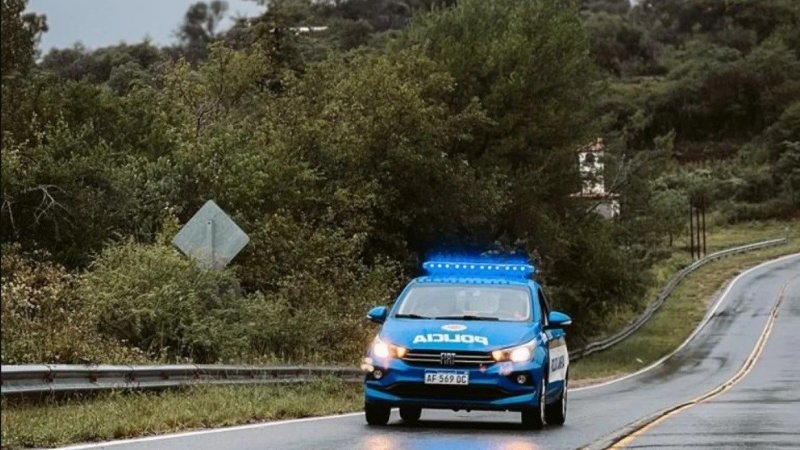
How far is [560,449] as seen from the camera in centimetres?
1277

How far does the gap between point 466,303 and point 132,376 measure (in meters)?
4.05

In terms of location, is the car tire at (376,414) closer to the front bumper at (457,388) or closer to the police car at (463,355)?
the police car at (463,355)

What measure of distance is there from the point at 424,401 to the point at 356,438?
3.77 ft

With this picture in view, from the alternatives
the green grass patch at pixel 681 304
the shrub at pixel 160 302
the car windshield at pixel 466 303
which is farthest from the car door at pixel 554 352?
the green grass patch at pixel 681 304

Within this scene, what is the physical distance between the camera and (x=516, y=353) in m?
14.6

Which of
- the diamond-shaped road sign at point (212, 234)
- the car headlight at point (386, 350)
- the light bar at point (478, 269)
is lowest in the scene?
the car headlight at point (386, 350)

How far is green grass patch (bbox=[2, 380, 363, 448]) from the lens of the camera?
1208 centimetres

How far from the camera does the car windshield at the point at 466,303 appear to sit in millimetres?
15539

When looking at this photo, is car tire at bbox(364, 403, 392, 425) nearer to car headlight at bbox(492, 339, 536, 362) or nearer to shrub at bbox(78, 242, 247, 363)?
car headlight at bbox(492, 339, 536, 362)

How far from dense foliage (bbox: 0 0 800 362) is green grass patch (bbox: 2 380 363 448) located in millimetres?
1599

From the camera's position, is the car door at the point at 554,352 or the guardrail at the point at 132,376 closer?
the guardrail at the point at 132,376

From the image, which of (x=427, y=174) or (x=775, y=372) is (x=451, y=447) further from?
(x=775, y=372)

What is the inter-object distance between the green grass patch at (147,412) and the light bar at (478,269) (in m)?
2.60

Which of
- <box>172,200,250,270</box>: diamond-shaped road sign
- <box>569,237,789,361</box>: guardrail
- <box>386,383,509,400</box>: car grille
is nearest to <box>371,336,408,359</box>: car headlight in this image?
<box>386,383,509,400</box>: car grille
